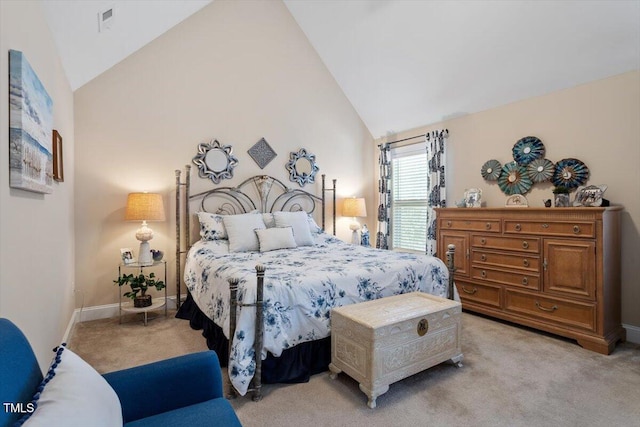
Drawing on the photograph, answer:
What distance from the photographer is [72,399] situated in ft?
2.83

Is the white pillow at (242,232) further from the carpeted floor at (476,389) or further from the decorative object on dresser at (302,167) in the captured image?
the decorative object on dresser at (302,167)

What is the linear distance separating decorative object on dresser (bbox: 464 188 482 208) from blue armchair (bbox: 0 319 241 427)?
3.45 meters

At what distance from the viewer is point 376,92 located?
489cm

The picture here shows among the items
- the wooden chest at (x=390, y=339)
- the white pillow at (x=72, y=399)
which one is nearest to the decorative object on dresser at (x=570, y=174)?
the wooden chest at (x=390, y=339)

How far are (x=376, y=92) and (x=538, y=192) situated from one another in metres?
2.54

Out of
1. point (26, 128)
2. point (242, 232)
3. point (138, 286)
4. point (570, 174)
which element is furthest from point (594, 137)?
point (138, 286)

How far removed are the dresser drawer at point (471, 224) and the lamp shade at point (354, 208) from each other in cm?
130

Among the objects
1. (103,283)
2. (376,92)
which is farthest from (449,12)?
(103,283)

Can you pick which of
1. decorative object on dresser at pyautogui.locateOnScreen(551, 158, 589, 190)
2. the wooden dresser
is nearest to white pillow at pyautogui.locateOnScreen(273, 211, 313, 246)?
the wooden dresser

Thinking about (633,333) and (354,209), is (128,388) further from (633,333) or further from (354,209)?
(354,209)

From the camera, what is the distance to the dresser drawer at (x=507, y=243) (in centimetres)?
312

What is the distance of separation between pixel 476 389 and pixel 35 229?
9.08 feet

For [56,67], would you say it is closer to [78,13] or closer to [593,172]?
[78,13]

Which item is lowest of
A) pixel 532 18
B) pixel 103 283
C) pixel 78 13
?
pixel 103 283
